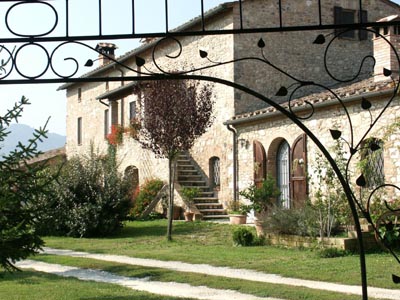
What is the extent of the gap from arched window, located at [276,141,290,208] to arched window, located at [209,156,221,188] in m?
3.08

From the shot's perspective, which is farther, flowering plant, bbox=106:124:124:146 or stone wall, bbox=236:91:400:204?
flowering plant, bbox=106:124:124:146

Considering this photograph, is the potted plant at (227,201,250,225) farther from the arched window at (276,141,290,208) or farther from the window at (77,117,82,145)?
the window at (77,117,82,145)

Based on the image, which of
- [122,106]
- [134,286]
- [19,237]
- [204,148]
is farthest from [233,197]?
[19,237]

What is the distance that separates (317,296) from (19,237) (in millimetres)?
3528

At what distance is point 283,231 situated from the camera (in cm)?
1333

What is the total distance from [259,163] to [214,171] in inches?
124

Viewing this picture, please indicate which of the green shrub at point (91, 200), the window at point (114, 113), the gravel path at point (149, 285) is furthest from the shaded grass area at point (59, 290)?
the window at point (114, 113)

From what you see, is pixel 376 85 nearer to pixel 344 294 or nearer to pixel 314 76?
pixel 314 76

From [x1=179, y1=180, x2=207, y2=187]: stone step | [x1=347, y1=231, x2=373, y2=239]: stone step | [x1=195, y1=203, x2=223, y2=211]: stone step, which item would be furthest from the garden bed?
[x1=179, y1=180, x2=207, y2=187]: stone step

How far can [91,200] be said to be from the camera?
17.5 meters

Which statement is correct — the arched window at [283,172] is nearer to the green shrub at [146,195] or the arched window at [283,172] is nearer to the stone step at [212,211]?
the stone step at [212,211]

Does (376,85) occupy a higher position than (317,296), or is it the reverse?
(376,85)

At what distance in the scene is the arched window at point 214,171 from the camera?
2136 centimetres

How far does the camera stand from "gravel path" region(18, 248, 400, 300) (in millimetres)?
7840
